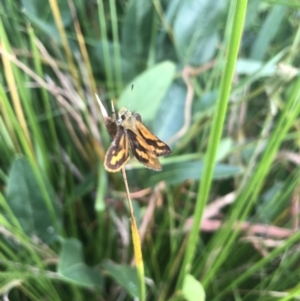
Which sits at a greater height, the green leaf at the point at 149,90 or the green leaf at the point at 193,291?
the green leaf at the point at 149,90

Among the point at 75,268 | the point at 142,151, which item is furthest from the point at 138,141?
the point at 75,268

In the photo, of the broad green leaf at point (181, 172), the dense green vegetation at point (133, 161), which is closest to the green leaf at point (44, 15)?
the dense green vegetation at point (133, 161)

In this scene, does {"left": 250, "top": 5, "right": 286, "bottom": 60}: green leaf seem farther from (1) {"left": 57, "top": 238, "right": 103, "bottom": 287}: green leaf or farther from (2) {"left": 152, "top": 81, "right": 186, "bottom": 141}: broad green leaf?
(1) {"left": 57, "top": 238, "right": 103, "bottom": 287}: green leaf

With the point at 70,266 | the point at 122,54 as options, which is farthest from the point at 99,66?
the point at 70,266

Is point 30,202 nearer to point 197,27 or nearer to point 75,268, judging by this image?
point 75,268

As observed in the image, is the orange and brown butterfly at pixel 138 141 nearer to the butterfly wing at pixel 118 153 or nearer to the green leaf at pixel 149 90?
the butterfly wing at pixel 118 153

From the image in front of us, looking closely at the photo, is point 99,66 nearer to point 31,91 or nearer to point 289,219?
point 31,91

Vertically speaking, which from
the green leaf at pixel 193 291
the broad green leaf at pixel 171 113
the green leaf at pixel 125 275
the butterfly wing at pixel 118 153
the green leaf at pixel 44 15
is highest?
the green leaf at pixel 44 15

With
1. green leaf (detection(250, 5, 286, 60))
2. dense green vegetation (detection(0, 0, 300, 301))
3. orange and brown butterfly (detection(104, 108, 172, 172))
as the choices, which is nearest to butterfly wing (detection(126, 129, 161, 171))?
orange and brown butterfly (detection(104, 108, 172, 172))

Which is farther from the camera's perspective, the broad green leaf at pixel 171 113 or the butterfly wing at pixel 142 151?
the broad green leaf at pixel 171 113
